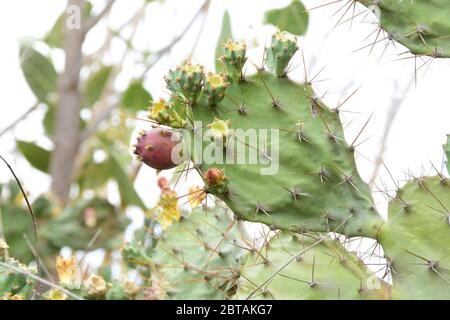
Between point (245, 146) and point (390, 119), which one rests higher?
point (390, 119)

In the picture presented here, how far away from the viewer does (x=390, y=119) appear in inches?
116

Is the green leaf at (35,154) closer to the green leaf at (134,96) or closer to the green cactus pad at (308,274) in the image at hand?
the green leaf at (134,96)

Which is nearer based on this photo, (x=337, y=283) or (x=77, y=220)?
(x=337, y=283)

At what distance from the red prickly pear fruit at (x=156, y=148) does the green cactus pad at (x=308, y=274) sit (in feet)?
0.73

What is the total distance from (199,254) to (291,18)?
100 cm

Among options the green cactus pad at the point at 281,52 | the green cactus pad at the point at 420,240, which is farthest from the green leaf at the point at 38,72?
the green cactus pad at the point at 420,240

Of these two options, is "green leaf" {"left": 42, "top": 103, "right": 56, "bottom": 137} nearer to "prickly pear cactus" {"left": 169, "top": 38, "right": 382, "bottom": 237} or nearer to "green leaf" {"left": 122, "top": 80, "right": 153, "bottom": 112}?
"green leaf" {"left": 122, "top": 80, "right": 153, "bottom": 112}

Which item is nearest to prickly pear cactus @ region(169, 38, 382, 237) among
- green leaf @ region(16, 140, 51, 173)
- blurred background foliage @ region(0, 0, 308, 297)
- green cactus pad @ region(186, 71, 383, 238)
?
green cactus pad @ region(186, 71, 383, 238)

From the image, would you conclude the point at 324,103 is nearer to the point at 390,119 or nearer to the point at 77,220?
the point at 390,119

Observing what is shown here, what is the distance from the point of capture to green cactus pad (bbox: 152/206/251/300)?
76.4 inches

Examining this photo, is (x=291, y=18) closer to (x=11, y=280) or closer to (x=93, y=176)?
(x=93, y=176)

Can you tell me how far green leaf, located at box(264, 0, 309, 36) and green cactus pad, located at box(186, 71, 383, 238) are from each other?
44.3 inches

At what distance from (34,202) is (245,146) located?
155 cm
